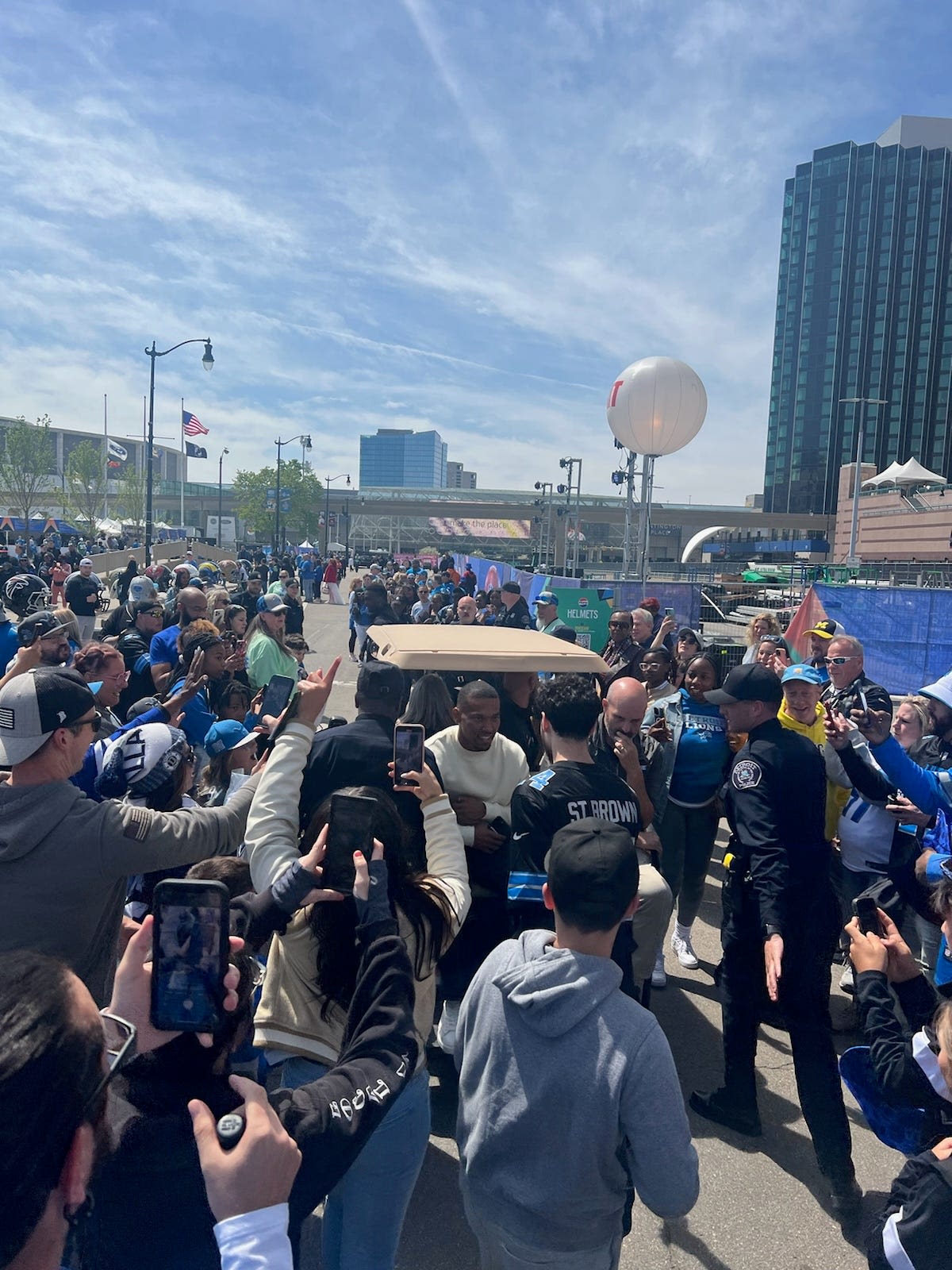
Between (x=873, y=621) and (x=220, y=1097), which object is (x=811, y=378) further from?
(x=220, y=1097)

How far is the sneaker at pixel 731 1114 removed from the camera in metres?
3.70

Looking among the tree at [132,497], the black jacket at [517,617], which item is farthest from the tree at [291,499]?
the black jacket at [517,617]

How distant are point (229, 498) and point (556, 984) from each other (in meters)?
107

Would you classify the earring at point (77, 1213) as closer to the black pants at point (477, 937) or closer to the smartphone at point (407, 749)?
the smartphone at point (407, 749)

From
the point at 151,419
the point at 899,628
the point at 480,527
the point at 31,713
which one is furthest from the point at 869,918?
the point at 480,527

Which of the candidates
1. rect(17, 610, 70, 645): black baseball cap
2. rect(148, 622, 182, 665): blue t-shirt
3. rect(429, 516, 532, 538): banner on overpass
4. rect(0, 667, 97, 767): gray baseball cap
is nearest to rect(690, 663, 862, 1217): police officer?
rect(0, 667, 97, 767): gray baseball cap

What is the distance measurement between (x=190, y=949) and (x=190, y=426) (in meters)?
45.4

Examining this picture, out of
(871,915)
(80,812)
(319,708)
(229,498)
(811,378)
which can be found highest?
(811,378)

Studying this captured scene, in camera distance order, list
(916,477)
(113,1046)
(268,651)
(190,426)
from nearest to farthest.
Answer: (113,1046)
(268,651)
(190,426)
(916,477)

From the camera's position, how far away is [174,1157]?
4.55ft

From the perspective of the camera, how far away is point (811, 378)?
100312 mm

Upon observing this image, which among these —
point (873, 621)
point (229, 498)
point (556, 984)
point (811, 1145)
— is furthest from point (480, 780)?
point (229, 498)

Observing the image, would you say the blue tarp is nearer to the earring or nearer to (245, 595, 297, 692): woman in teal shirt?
(245, 595, 297, 692): woman in teal shirt

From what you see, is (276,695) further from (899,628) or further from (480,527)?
(480,527)
